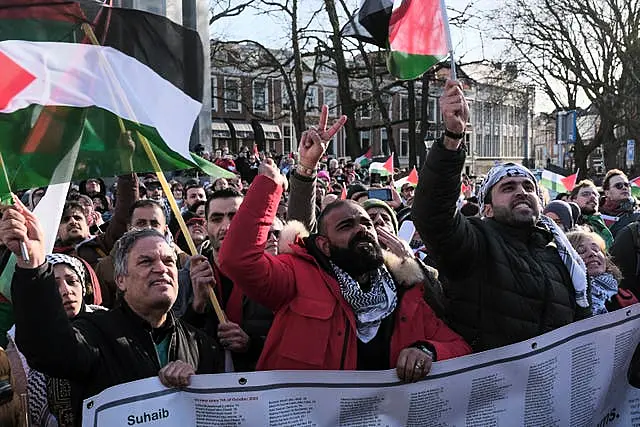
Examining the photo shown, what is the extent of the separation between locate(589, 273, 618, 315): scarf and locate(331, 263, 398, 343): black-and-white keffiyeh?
150 cm

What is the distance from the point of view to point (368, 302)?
3061 millimetres

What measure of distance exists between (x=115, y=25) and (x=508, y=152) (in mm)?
82453

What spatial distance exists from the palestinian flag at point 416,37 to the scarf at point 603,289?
1557mm

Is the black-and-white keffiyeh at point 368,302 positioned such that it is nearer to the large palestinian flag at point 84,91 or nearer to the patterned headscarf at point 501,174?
the patterned headscarf at point 501,174

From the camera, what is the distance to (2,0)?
3174 millimetres

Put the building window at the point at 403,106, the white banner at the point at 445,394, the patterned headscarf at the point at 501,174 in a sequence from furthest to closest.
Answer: the building window at the point at 403,106, the patterned headscarf at the point at 501,174, the white banner at the point at 445,394

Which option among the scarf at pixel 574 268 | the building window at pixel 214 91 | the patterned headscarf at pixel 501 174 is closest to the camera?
the scarf at pixel 574 268

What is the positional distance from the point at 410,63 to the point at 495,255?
1.16m

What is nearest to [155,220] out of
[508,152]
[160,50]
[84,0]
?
[160,50]

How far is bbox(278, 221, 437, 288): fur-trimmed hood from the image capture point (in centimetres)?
324

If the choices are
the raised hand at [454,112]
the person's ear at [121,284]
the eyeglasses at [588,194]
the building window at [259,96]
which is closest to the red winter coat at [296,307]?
the person's ear at [121,284]

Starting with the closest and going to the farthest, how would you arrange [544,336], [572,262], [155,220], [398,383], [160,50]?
1. [398,383]
2. [544,336]
3. [572,262]
4. [160,50]
5. [155,220]

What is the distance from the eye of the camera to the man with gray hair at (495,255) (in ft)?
9.69

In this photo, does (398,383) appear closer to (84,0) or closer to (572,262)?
(572,262)
